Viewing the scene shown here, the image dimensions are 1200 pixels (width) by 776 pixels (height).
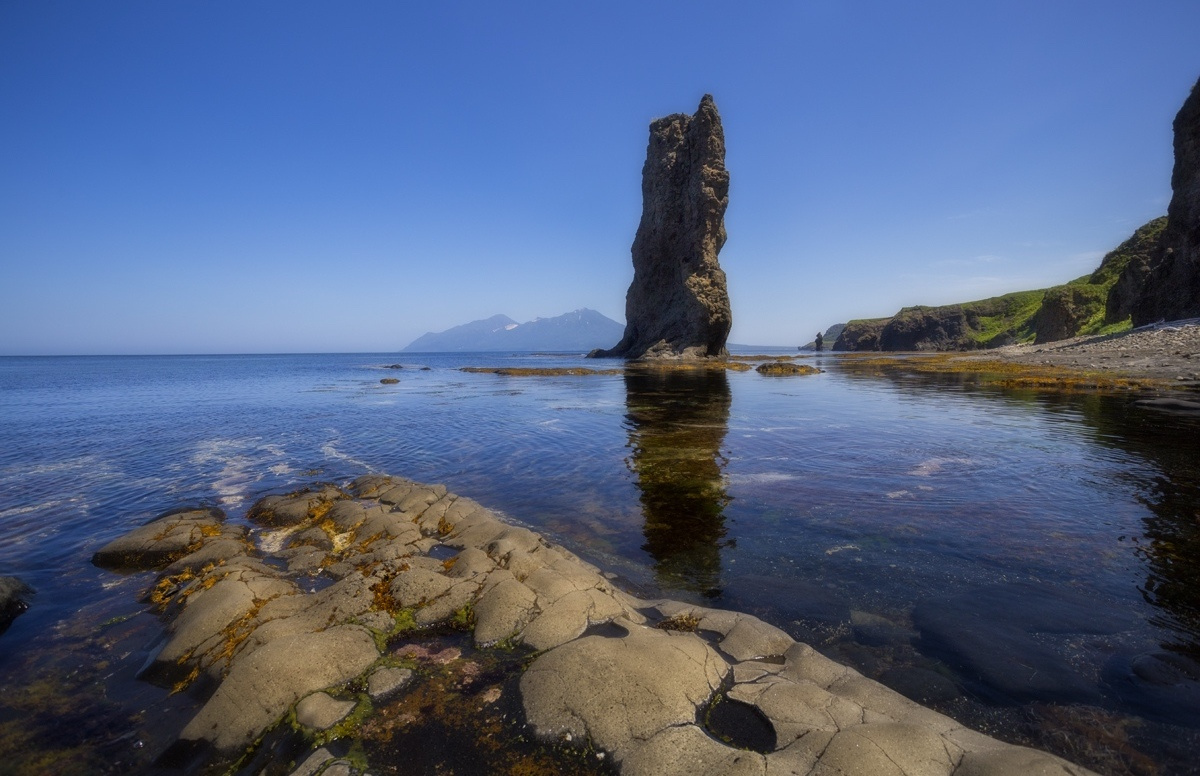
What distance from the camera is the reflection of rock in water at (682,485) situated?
10336 mm

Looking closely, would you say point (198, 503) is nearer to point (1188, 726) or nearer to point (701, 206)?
point (1188, 726)

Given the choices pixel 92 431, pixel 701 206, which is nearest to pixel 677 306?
pixel 701 206

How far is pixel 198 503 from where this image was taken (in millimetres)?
15039

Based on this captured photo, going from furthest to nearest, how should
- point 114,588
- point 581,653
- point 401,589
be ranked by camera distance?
1. point 114,588
2. point 401,589
3. point 581,653

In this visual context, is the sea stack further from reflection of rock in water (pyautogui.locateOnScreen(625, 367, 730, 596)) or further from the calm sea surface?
the calm sea surface

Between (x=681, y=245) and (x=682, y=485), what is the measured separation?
89.8 meters

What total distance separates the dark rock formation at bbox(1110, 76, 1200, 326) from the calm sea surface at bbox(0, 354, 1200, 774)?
43.7m

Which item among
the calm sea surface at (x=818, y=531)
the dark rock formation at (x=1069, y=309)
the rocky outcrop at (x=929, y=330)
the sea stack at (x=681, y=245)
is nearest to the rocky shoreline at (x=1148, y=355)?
the calm sea surface at (x=818, y=531)

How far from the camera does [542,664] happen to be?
6359 millimetres

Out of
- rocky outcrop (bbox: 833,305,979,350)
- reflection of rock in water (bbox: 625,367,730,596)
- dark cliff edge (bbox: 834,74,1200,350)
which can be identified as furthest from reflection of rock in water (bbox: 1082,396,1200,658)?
rocky outcrop (bbox: 833,305,979,350)

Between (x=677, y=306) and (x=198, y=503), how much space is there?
89.7m

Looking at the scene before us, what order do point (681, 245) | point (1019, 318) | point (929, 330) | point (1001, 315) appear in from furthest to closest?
point (929, 330), point (1001, 315), point (1019, 318), point (681, 245)

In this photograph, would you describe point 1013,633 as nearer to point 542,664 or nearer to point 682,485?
point 542,664

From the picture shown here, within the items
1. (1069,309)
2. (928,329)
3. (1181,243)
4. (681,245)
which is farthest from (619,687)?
(928,329)
